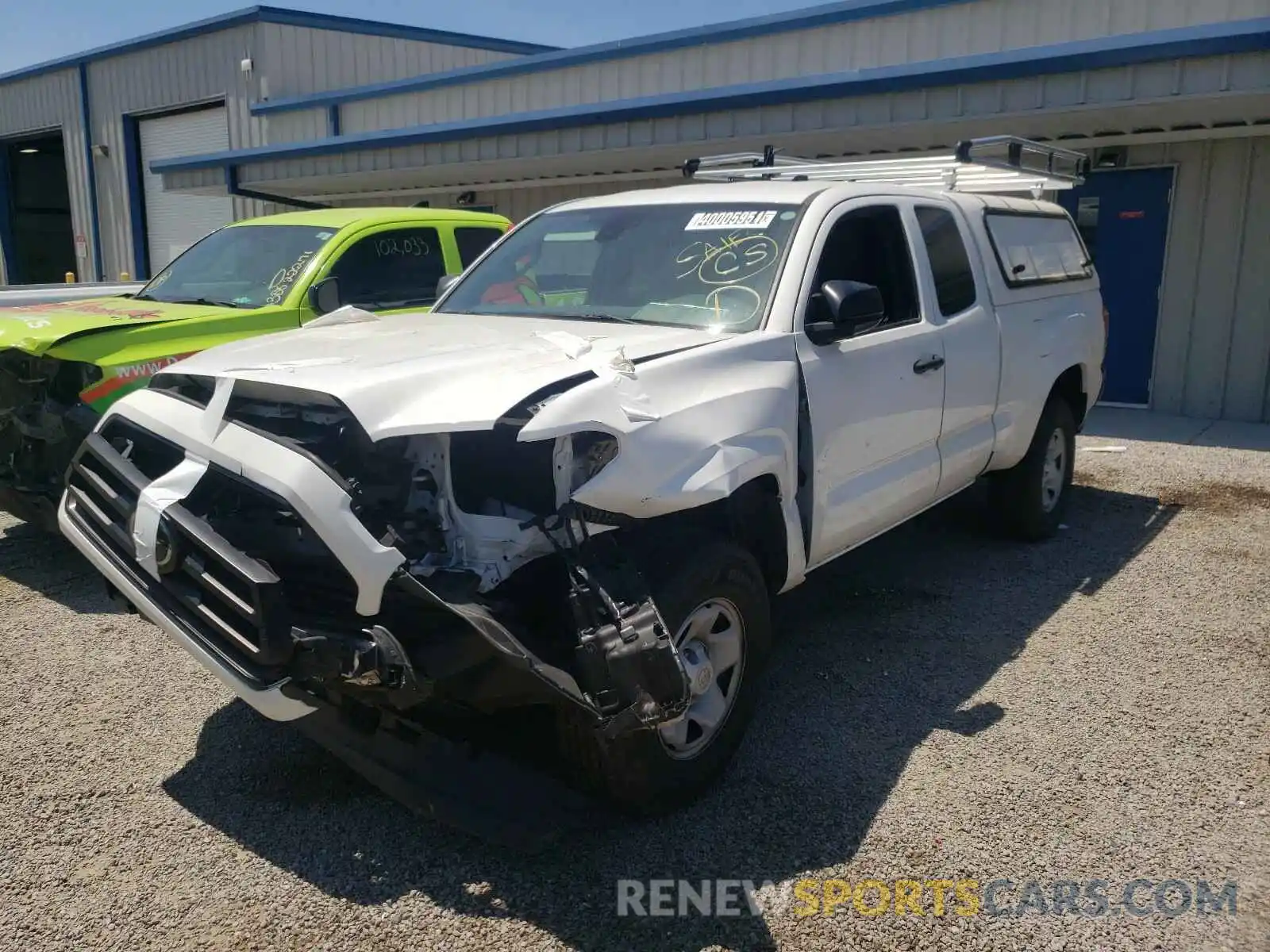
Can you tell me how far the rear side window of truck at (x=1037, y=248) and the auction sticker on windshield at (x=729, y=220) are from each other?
74.0 inches

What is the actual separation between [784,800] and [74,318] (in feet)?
14.9

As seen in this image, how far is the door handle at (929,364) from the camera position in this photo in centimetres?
466

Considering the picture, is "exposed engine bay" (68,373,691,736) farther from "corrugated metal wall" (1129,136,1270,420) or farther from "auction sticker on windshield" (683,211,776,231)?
"corrugated metal wall" (1129,136,1270,420)

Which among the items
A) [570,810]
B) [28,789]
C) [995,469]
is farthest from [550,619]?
[995,469]

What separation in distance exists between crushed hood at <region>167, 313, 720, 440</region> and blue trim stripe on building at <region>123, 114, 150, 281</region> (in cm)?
2106

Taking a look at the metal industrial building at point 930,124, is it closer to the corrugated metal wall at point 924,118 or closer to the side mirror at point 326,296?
the corrugated metal wall at point 924,118

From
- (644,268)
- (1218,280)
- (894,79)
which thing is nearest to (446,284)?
(644,268)

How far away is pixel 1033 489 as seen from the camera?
20.6 ft

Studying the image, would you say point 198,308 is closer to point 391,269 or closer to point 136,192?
point 391,269

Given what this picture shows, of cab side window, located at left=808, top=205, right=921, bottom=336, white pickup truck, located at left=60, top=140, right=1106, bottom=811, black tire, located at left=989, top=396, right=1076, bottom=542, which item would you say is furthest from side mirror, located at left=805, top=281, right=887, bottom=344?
black tire, located at left=989, top=396, right=1076, bottom=542

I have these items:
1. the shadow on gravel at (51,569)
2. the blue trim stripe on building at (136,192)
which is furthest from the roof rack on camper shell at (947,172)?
the blue trim stripe on building at (136,192)

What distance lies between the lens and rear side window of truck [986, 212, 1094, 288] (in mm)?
5762

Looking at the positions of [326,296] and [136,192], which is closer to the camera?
[326,296]

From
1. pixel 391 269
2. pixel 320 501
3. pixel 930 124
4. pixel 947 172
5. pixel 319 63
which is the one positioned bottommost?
pixel 320 501
